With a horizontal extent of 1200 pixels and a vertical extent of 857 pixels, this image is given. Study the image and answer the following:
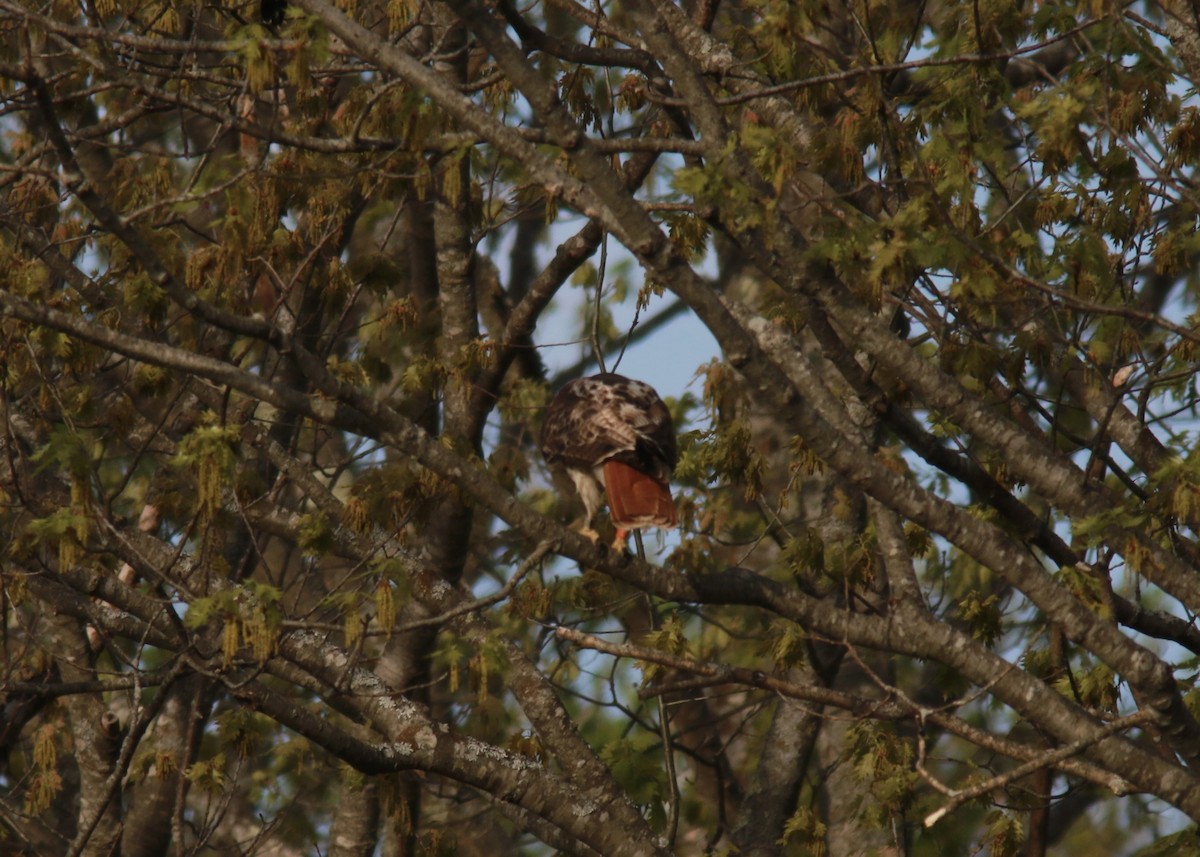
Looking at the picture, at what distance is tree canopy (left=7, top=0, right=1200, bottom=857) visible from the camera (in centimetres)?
531

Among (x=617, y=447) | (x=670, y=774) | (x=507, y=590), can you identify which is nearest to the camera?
(x=507, y=590)

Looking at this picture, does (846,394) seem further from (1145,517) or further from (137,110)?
(137,110)

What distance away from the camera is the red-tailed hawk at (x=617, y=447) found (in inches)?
263

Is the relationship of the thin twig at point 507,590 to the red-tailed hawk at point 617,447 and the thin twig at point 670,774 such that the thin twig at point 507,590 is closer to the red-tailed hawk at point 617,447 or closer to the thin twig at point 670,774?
the red-tailed hawk at point 617,447

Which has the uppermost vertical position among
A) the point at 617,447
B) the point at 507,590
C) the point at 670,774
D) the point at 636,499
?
the point at 617,447

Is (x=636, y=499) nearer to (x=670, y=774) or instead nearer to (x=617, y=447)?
(x=617, y=447)

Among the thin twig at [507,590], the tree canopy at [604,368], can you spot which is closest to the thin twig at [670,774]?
the tree canopy at [604,368]

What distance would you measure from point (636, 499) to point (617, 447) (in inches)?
11.6

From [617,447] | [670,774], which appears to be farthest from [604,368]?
[670,774]

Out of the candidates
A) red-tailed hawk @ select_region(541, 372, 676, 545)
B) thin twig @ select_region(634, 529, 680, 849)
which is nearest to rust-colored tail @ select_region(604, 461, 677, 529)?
red-tailed hawk @ select_region(541, 372, 676, 545)

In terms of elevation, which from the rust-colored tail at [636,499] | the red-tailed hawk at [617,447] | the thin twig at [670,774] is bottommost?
the thin twig at [670,774]

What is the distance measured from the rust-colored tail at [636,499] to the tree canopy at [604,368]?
1.44ft

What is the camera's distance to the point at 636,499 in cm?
669

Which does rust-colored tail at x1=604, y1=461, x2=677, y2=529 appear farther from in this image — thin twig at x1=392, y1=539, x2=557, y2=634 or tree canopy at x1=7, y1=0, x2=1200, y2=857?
thin twig at x1=392, y1=539, x2=557, y2=634
